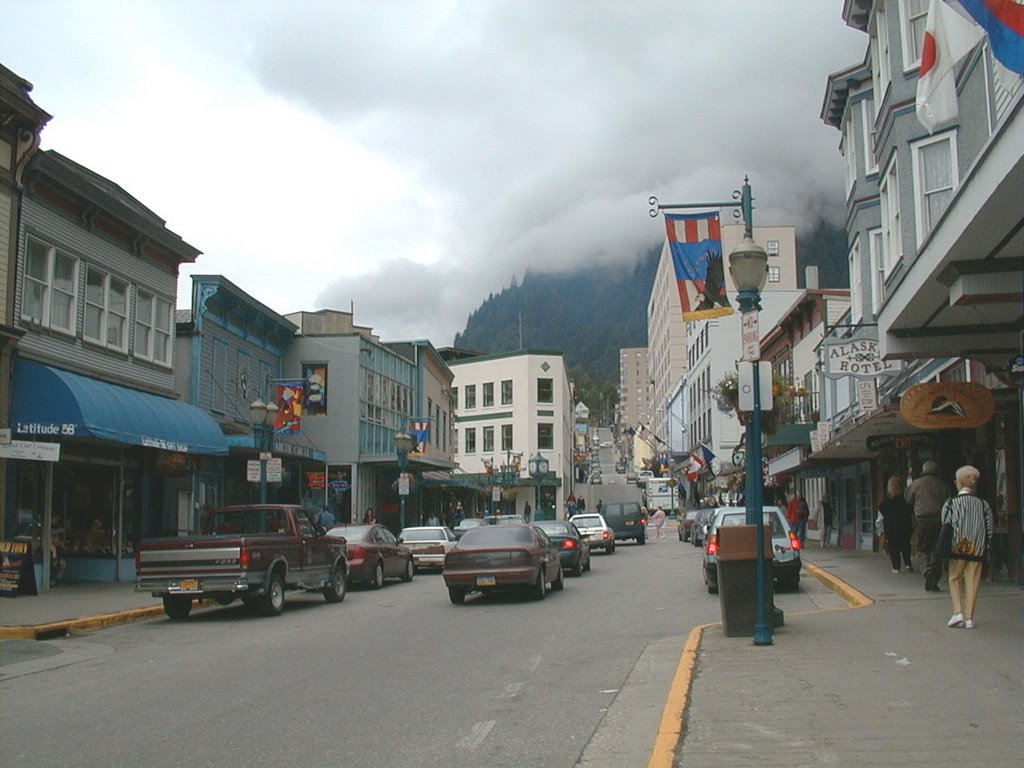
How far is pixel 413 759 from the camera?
763 centimetres

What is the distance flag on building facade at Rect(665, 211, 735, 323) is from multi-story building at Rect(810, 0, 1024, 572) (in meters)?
2.40

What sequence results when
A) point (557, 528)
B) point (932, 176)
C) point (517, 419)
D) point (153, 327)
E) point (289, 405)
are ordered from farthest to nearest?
1. point (517, 419)
2. point (289, 405)
3. point (557, 528)
4. point (153, 327)
5. point (932, 176)

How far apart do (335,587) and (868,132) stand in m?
16.8

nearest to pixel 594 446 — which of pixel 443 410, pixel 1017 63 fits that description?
pixel 443 410

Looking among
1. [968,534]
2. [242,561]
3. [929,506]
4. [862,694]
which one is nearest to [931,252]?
[968,534]

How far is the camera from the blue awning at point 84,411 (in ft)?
66.1

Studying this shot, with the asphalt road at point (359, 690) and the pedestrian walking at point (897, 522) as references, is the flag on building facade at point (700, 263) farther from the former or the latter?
the pedestrian walking at point (897, 522)

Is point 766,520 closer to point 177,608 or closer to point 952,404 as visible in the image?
point 952,404

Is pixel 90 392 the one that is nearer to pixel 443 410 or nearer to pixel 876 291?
pixel 876 291

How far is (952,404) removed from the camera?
16.0 meters

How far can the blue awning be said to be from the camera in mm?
20156

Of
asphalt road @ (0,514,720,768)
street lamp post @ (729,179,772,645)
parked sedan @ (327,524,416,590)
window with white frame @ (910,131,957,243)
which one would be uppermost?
window with white frame @ (910,131,957,243)

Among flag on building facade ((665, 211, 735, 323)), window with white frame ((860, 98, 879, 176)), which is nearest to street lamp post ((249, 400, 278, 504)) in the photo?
flag on building facade ((665, 211, 735, 323))

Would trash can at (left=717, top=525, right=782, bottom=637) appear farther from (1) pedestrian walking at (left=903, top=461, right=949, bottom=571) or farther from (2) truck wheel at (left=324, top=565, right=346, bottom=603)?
(2) truck wheel at (left=324, top=565, right=346, bottom=603)
